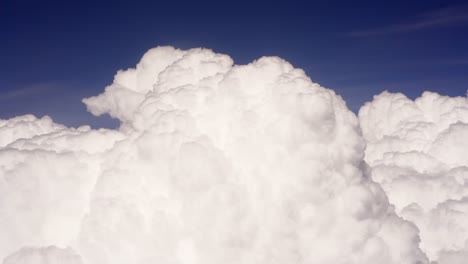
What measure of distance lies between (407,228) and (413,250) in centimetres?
858

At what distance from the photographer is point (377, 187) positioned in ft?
610

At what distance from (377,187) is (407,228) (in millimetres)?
23811

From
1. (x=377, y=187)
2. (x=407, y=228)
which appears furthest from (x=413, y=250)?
(x=377, y=187)

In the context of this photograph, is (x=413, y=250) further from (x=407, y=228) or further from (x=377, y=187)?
(x=377, y=187)

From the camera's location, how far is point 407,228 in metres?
198

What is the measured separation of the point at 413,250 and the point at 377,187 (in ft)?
103

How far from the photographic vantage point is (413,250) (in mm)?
198750

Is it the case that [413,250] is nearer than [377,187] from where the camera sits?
No
